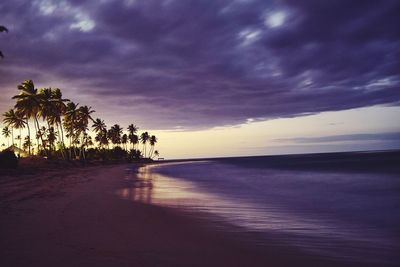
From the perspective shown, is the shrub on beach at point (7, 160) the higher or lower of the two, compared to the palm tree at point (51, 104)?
lower

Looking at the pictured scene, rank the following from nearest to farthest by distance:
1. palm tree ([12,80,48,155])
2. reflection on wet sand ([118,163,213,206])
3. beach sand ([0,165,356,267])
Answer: beach sand ([0,165,356,267])
reflection on wet sand ([118,163,213,206])
palm tree ([12,80,48,155])

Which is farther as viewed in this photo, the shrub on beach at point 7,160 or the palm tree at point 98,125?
the palm tree at point 98,125

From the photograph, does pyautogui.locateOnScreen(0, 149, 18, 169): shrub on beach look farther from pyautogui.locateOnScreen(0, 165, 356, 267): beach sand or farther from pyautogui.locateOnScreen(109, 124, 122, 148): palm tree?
pyautogui.locateOnScreen(109, 124, 122, 148): palm tree

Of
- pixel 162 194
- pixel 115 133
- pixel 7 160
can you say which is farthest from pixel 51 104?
pixel 115 133

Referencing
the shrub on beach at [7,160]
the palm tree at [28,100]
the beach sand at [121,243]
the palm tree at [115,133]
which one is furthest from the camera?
the palm tree at [115,133]

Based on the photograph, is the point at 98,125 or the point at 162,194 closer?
the point at 162,194

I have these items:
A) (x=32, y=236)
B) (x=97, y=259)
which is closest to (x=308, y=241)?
(x=97, y=259)

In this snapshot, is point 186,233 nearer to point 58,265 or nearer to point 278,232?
point 278,232

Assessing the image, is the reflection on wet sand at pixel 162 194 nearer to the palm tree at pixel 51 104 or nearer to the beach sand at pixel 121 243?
the beach sand at pixel 121 243

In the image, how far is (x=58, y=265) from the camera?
525 centimetres

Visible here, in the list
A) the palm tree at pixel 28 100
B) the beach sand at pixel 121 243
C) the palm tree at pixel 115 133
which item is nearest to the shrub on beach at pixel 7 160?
the palm tree at pixel 28 100

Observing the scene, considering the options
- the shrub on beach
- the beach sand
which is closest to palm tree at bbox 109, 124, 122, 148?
the shrub on beach

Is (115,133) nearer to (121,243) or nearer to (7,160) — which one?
(7,160)

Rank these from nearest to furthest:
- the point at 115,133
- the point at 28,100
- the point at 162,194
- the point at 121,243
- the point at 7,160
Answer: the point at 121,243 < the point at 162,194 < the point at 7,160 < the point at 28,100 < the point at 115,133
